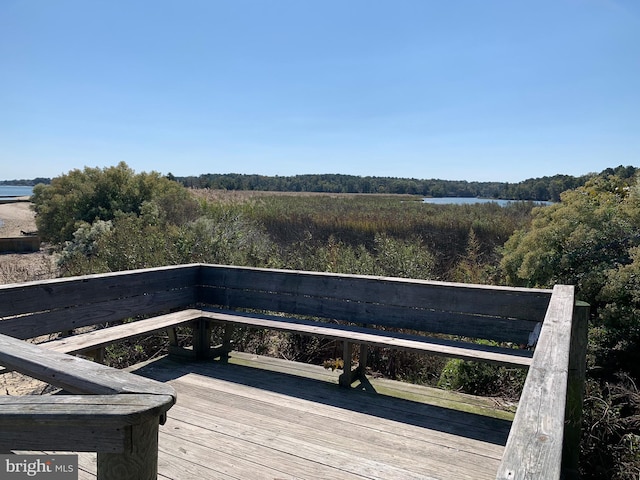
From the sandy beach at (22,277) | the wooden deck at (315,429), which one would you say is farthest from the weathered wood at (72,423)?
the sandy beach at (22,277)

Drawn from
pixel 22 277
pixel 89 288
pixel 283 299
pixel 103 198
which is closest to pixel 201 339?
pixel 283 299

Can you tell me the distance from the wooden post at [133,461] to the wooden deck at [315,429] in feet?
5.20

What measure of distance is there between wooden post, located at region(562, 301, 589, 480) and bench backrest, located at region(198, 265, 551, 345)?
0.44m

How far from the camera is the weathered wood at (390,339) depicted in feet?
12.3

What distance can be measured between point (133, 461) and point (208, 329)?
379cm

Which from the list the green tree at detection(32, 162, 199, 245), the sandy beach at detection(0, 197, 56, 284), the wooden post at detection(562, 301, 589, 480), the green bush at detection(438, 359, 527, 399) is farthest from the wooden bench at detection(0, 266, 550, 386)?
the green tree at detection(32, 162, 199, 245)

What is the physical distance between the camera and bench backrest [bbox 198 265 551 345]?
401 centimetres

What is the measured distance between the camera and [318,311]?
488 centimetres

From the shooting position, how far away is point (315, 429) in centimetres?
355

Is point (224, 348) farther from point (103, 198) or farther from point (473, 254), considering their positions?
point (103, 198)

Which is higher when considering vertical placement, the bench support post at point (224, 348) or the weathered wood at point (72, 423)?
the weathered wood at point (72, 423)

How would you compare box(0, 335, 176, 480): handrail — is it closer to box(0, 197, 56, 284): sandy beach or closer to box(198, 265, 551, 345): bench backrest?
box(198, 265, 551, 345): bench backrest

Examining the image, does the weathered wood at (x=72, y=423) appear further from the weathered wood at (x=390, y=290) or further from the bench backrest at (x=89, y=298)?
the weathered wood at (x=390, y=290)

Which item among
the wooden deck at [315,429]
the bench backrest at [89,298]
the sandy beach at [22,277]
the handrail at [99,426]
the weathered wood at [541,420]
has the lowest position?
the sandy beach at [22,277]
